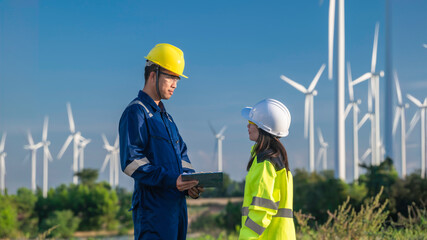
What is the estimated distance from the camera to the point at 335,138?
2966cm

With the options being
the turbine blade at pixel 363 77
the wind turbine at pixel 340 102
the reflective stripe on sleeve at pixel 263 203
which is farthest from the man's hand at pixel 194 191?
the turbine blade at pixel 363 77

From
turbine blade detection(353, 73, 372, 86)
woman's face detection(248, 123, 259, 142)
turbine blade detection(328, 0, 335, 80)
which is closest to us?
woman's face detection(248, 123, 259, 142)

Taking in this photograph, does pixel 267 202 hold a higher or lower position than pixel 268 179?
lower

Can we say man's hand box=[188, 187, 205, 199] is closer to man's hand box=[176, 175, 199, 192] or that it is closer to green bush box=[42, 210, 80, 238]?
man's hand box=[176, 175, 199, 192]

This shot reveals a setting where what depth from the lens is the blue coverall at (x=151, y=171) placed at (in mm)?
4910

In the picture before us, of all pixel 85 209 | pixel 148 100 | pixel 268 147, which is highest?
pixel 148 100

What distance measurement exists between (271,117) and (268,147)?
28 centimetres

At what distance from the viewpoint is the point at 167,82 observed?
5254mm

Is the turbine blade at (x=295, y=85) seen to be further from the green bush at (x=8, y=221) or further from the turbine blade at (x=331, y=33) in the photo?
the green bush at (x=8, y=221)

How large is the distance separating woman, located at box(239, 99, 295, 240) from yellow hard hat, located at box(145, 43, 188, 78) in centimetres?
88

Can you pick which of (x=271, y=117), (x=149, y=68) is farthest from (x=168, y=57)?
(x=271, y=117)

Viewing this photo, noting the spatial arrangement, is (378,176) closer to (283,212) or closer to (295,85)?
(295,85)

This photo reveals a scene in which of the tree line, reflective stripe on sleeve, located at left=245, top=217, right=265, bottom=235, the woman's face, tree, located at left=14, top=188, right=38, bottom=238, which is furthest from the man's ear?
tree, located at left=14, top=188, right=38, bottom=238

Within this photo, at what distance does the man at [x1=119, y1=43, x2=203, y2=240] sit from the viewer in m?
4.92
